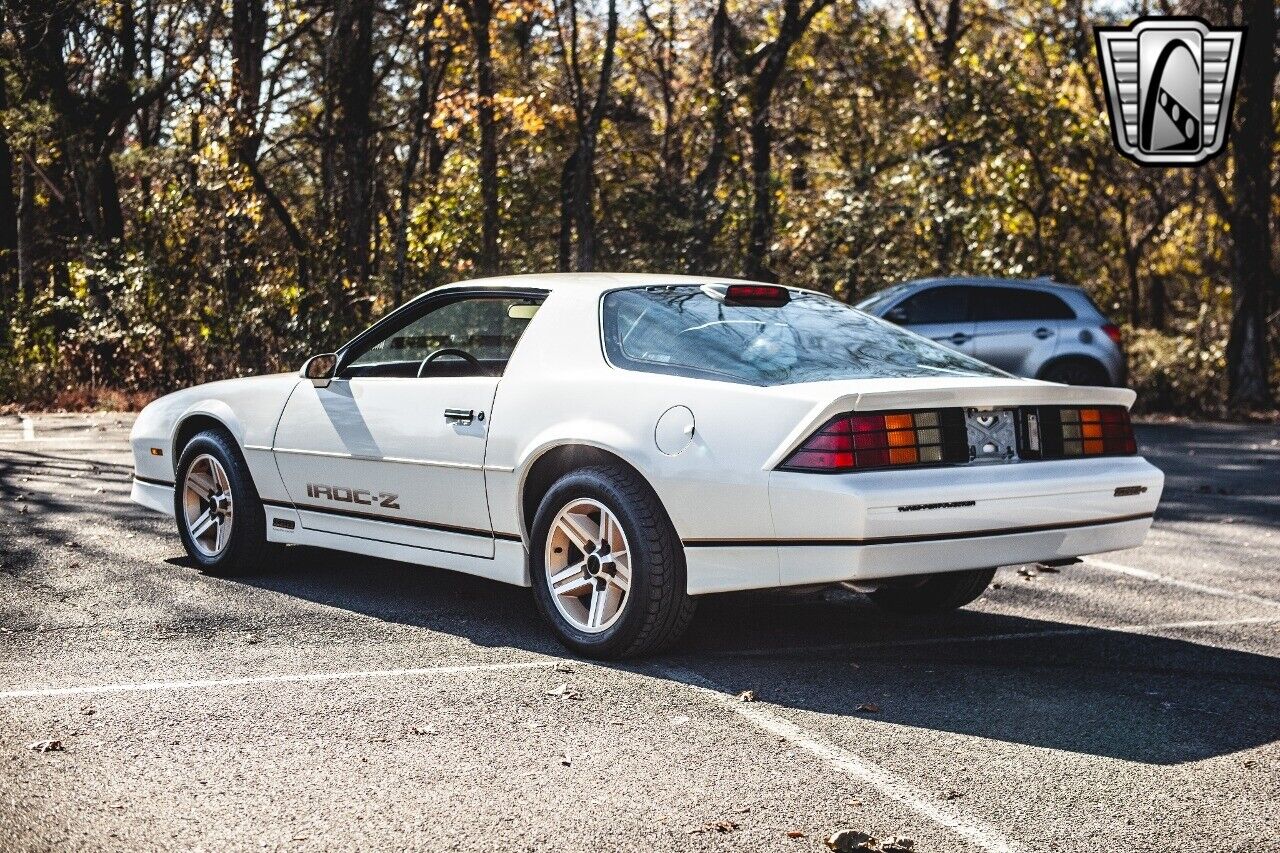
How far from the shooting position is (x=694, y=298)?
612 centimetres

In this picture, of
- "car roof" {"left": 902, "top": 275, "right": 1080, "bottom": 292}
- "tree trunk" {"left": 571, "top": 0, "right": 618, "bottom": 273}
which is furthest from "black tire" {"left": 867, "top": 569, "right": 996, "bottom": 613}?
"tree trunk" {"left": 571, "top": 0, "right": 618, "bottom": 273}

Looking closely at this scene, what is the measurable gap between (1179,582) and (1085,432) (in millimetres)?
2236

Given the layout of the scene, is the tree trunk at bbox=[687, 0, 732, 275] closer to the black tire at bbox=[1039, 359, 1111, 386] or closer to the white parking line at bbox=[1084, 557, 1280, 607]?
the black tire at bbox=[1039, 359, 1111, 386]

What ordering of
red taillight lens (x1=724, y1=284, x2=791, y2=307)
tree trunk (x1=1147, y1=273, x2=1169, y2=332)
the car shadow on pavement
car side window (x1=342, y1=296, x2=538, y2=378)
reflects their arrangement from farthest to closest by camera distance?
tree trunk (x1=1147, y1=273, x2=1169, y2=332)
car side window (x1=342, y1=296, x2=538, y2=378)
red taillight lens (x1=724, y1=284, x2=791, y2=307)
the car shadow on pavement

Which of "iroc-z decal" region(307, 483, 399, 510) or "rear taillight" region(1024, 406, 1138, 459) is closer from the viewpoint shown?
"rear taillight" region(1024, 406, 1138, 459)

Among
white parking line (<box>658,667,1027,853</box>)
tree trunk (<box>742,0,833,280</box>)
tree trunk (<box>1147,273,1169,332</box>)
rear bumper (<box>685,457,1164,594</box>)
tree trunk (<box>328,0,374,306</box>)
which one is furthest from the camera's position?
tree trunk (<box>1147,273,1169,332</box>)

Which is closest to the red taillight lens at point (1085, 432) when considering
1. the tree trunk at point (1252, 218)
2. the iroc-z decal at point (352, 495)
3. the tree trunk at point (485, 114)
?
the iroc-z decal at point (352, 495)

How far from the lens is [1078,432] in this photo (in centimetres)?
562

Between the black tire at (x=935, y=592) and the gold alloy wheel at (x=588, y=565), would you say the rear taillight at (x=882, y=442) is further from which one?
the black tire at (x=935, y=592)

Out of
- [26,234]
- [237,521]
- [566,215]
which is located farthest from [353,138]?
[237,521]

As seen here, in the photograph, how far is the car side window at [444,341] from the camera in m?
6.55

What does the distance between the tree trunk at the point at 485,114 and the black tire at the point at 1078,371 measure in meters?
9.09

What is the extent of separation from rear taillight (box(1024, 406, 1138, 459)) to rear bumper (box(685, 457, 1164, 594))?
6 cm

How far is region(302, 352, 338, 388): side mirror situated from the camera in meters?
6.84
